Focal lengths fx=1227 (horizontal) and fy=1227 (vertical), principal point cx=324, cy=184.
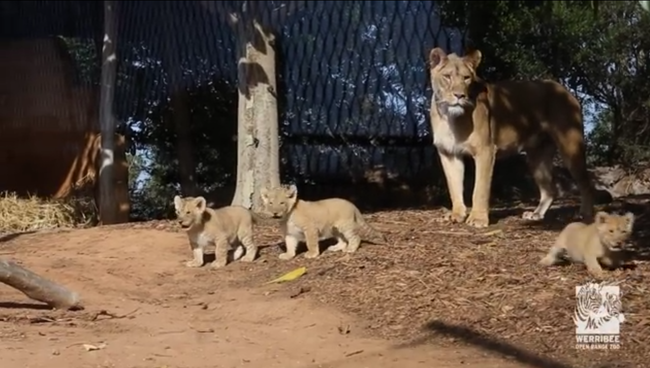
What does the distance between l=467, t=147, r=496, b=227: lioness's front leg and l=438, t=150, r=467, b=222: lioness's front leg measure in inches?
4.5

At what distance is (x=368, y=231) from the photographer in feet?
27.7

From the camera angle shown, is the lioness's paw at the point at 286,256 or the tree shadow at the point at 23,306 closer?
the tree shadow at the point at 23,306

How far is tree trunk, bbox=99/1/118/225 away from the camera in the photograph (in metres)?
11.5

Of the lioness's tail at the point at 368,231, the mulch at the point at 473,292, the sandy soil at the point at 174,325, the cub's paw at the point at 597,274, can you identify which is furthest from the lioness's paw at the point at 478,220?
the cub's paw at the point at 597,274

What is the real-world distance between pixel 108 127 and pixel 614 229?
19.1ft

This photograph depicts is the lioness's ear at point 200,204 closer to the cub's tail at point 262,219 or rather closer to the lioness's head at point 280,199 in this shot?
the lioness's head at point 280,199

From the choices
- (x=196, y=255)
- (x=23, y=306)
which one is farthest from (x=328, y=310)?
(x=23, y=306)

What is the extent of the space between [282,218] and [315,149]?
552cm

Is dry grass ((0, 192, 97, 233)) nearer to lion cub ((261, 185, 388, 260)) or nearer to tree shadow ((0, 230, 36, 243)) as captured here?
tree shadow ((0, 230, 36, 243))

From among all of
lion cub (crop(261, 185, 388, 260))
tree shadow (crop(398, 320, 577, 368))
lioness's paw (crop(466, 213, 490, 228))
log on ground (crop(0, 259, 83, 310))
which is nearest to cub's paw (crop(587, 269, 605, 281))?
tree shadow (crop(398, 320, 577, 368))

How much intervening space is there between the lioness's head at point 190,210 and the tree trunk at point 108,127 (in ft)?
11.4

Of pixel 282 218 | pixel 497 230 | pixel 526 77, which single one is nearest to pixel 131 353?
pixel 282 218

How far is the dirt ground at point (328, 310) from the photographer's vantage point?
601 centimetres

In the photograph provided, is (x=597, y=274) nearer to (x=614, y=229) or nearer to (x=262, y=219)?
(x=614, y=229)
